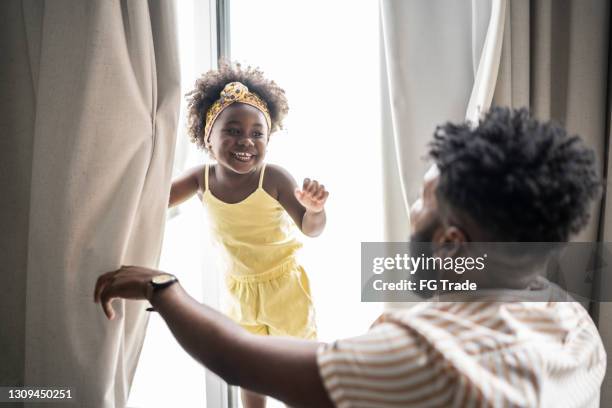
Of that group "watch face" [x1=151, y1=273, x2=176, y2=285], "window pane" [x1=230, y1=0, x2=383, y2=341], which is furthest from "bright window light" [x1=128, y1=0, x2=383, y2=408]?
"watch face" [x1=151, y1=273, x2=176, y2=285]

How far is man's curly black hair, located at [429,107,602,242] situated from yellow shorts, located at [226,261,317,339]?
75 cm

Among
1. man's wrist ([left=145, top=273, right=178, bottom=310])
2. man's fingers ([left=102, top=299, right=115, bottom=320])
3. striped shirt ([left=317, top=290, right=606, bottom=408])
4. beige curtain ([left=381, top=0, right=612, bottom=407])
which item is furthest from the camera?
beige curtain ([left=381, top=0, right=612, bottom=407])

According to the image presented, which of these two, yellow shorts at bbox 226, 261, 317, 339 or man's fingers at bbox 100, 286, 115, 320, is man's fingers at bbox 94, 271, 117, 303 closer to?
man's fingers at bbox 100, 286, 115, 320

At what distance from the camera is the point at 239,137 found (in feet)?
4.09

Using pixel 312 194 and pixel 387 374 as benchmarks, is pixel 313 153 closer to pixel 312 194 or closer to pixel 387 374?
pixel 312 194

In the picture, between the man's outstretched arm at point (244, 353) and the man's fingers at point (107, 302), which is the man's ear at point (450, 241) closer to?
the man's outstretched arm at point (244, 353)

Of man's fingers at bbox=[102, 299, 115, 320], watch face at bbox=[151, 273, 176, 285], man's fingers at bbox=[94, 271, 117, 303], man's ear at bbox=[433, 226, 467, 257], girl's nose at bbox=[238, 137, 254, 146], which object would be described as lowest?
man's fingers at bbox=[102, 299, 115, 320]

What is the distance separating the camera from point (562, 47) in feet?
3.74

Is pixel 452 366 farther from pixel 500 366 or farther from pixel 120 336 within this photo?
pixel 120 336

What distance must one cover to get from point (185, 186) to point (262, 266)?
326 millimetres

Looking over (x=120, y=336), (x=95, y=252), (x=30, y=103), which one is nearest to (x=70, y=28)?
(x=30, y=103)

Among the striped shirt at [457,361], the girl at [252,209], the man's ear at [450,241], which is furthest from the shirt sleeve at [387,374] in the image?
the girl at [252,209]

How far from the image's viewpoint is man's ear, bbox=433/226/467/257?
65 centimetres

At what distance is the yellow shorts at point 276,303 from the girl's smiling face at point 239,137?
33cm
